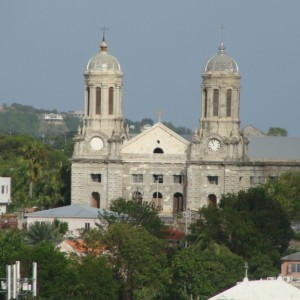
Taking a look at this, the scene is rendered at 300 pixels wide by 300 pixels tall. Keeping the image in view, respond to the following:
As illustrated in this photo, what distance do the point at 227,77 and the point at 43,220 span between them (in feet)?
74.9

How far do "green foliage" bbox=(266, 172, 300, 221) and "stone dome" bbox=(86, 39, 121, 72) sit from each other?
12.0 metres

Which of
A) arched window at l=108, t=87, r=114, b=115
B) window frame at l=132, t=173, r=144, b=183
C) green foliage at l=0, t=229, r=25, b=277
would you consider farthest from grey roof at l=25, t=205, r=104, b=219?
green foliage at l=0, t=229, r=25, b=277

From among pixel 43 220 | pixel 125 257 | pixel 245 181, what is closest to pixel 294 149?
pixel 245 181

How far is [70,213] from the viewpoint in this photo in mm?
143500

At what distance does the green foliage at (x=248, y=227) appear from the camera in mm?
123875

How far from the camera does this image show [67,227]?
137 metres

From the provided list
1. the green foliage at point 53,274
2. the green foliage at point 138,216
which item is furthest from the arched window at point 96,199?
the green foliage at point 53,274

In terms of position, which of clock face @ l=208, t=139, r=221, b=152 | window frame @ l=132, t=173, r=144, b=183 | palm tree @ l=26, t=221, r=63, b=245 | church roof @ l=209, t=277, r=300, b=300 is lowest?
church roof @ l=209, t=277, r=300, b=300

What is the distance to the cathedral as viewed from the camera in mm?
158250

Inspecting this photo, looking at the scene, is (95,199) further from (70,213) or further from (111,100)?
(70,213)

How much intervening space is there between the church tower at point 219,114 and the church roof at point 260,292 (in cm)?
5606

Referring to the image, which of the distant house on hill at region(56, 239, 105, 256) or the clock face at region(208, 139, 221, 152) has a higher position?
the clock face at region(208, 139, 221, 152)

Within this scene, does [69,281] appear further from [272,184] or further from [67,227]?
[272,184]

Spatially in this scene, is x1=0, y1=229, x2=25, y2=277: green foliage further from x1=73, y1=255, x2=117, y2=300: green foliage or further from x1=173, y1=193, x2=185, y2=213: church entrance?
x1=173, y1=193, x2=185, y2=213: church entrance
